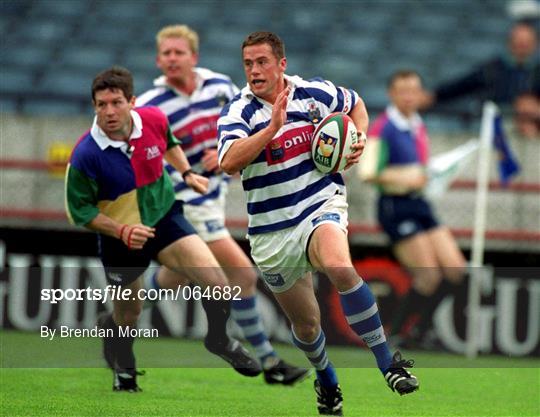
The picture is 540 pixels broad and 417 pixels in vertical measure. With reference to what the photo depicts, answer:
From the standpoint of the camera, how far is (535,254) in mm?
14133

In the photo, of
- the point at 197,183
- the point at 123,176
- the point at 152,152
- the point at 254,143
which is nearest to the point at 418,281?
the point at 197,183

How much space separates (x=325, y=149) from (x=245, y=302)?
2640 mm

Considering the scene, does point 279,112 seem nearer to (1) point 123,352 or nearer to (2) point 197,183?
(2) point 197,183

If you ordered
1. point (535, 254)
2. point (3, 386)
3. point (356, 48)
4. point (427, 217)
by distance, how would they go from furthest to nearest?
point (356, 48) → point (535, 254) → point (427, 217) → point (3, 386)

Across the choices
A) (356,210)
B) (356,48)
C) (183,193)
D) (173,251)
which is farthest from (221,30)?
(173,251)

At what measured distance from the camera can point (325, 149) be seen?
7.56 m

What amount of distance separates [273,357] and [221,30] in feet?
32.6

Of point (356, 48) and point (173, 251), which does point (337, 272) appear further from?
point (356, 48)

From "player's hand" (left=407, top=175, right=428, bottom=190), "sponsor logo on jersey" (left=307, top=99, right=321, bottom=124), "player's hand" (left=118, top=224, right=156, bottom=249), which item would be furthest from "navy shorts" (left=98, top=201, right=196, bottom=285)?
"player's hand" (left=407, top=175, right=428, bottom=190)

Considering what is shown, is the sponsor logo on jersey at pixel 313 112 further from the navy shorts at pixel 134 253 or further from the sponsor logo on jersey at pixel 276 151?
the navy shorts at pixel 134 253

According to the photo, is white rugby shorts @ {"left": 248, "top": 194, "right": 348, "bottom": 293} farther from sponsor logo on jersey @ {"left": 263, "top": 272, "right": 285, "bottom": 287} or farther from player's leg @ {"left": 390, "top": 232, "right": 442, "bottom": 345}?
player's leg @ {"left": 390, "top": 232, "right": 442, "bottom": 345}

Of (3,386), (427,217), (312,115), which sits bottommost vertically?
(3,386)

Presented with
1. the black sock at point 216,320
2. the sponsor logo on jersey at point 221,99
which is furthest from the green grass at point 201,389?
the sponsor logo on jersey at point 221,99

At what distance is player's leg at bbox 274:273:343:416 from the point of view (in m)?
7.80
